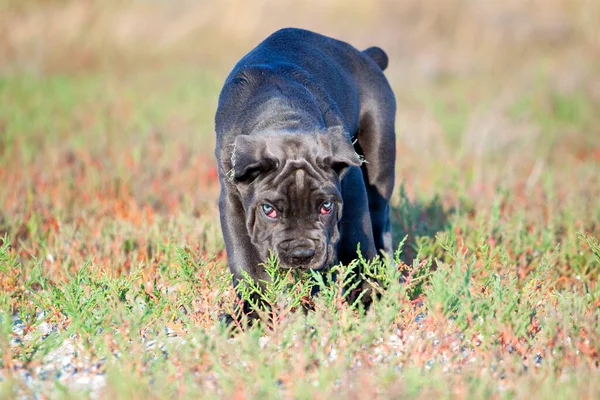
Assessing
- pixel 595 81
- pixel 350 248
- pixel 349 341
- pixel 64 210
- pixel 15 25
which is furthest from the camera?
pixel 15 25

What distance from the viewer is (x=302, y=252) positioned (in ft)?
12.5

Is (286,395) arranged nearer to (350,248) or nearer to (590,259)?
(350,248)

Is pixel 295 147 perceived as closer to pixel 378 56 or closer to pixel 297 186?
pixel 297 186

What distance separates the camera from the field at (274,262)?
10.8 ft

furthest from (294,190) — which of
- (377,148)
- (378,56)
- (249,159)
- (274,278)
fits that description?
(378,56)

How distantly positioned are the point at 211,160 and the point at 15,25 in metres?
7.69

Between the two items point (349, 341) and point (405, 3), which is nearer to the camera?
point (349, 341)

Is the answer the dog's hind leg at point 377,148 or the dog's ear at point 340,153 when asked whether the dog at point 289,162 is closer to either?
the dog's ear at point 340,153

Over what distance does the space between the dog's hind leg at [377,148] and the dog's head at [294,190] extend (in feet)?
3.48

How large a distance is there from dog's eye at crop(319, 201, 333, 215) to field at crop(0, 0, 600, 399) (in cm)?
40

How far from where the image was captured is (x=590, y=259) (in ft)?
17.3

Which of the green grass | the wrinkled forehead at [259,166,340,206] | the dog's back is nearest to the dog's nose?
the green grass

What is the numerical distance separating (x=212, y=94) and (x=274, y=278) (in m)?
8.75

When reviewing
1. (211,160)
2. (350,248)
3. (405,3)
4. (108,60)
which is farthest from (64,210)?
(405,3)
